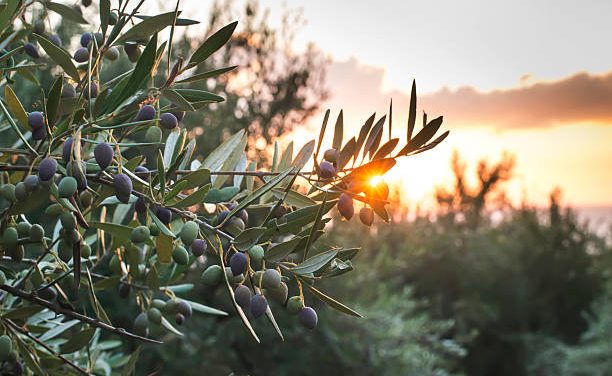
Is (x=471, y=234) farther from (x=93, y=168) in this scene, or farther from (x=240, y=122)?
(x=93, y=168)

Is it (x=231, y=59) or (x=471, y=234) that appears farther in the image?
(x=471, y=234)

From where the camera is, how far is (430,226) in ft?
39.7

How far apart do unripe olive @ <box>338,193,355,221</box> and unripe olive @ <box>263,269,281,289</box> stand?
0.08 meters

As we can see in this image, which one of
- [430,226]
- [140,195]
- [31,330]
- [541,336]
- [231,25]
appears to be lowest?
[541,336]

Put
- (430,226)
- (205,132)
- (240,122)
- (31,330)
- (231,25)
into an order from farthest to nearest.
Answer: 1. (430,226)
2. (240,122)
3. (205,132)
4. (31,330)
5. (231,25)

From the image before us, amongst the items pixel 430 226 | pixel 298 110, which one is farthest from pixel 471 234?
pixel 298 110

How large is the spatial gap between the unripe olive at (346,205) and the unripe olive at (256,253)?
8 centimetres

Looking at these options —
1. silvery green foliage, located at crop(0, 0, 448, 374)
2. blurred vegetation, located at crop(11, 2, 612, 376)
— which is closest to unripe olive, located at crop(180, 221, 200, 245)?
silvery green foliage, located at crop(0, 0, 448, 374)

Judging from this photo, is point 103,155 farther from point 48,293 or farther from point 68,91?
point 48,293

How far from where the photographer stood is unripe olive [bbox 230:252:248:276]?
550 millimetres

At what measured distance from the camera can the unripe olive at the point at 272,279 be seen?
1.80ft

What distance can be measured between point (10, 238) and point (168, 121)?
18 cm

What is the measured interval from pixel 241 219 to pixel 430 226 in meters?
11.7

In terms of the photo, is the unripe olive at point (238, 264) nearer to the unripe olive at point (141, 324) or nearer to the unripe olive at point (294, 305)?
the unripe olive at point (294, 305)
